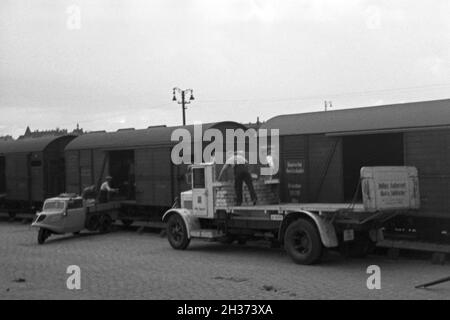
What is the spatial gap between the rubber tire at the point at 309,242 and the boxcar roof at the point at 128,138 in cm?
610

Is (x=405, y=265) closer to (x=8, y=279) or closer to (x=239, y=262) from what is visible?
(x=239, y=262)

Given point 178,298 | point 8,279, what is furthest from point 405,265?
point 8,279

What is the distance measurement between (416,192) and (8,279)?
7560mm

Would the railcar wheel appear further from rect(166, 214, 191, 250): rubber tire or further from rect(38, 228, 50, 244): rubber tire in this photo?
rect(166, 214, 191, 250): rubber tire

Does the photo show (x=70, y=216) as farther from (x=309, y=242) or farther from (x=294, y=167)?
(x=309, y=242)

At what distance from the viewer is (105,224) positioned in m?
19.4

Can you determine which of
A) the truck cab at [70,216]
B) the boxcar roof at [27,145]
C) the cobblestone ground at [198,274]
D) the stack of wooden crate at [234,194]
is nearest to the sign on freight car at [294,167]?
the stack of wooden crate at [234,194]

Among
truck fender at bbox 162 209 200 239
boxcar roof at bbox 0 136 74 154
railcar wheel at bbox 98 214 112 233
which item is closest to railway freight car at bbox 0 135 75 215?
boxcar roof at bbox 0 136 74 154

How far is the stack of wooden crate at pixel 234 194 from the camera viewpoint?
1333 centimetres

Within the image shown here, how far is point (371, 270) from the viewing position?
10.8 m

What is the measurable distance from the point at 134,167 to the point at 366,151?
8.61 meters

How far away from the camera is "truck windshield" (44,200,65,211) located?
1753 centimetres

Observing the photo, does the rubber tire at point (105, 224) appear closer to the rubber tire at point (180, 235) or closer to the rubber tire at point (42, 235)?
the rubber tire at point (42, 235)

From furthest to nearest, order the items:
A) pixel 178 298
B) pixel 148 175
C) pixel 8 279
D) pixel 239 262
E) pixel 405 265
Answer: pixel 148 175 < pixel 239 262 < pixel 405 265 < pixel 8 279 < pixel 178 298
